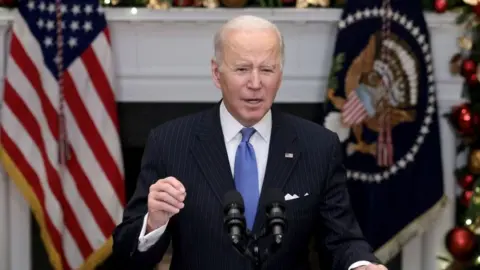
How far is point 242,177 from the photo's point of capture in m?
2.49

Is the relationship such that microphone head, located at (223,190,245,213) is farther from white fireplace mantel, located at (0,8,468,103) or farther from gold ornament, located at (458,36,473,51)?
gold ornament, located at (458,36,473,51)

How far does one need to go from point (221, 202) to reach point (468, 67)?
245cm

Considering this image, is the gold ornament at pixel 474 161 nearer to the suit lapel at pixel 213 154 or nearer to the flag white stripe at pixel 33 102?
the flag white stripe at pixel 33 102

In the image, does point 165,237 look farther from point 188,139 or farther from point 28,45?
point 28,45

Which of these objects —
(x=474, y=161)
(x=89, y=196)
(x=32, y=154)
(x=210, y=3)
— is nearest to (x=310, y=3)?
(x=210, y=3)

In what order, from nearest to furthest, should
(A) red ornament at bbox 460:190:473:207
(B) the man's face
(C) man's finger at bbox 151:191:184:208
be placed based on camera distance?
(C) man's finger at bbox 151:191:184:208
(B) the man's face
(A) red ornament at bbox 460:190:473:207

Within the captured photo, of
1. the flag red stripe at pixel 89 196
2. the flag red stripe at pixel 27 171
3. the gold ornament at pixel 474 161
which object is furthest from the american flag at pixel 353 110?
the flag red stripe at pixel 27 171

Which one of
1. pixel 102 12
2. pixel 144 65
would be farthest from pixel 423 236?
pixel 102 12

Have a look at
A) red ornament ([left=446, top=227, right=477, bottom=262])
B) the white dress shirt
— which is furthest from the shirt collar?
red ornament ([left=446, top=227, right=477, bottom=262])

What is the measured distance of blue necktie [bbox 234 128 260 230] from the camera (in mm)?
2449

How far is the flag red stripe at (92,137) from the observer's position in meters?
4.48

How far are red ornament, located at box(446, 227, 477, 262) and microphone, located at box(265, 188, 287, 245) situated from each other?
2.43 metres

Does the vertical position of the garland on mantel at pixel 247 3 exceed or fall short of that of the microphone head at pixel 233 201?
it exceeds it

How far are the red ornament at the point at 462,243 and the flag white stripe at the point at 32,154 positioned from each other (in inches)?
76.8
